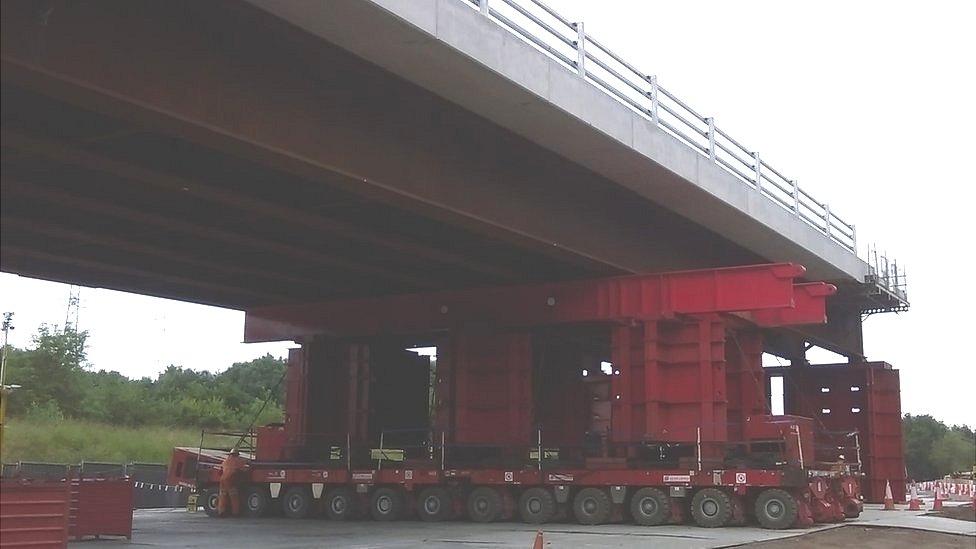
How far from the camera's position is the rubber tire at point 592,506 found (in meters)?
21.8

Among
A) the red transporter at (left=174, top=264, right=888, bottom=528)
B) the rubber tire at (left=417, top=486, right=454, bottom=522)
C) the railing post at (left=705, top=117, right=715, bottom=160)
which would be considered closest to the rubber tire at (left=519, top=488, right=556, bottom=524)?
the red transporter at (left=174, top=264, right=888, bottom=528)

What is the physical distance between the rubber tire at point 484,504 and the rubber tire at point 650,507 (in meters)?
3.11

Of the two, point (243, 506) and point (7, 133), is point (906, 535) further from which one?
point (7, 133)

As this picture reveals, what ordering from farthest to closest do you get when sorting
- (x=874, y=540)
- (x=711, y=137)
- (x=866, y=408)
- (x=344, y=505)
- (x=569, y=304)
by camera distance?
(x=866, y=408) → (x=344, y=505) → (x=569, y=304) → (x=711, y=137) → (x=874, y=540)

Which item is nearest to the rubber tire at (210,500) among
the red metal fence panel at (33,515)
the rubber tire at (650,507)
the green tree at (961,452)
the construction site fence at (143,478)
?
the construction site fence at (143,478)

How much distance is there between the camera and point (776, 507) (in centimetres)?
2044

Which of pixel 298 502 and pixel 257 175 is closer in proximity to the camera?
pixel 257 175

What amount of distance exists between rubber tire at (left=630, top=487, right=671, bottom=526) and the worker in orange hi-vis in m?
10.8

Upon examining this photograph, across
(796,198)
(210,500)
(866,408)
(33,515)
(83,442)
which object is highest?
(796,198)

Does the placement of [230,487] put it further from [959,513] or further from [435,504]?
[959,513]

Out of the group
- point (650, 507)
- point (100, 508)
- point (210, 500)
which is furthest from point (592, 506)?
point (210, 500)

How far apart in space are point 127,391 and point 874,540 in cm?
3915

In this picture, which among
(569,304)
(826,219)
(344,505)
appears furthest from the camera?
(826,219)

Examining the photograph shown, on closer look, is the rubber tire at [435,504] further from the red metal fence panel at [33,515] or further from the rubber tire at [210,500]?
the red metal fence panel at [33,515]
